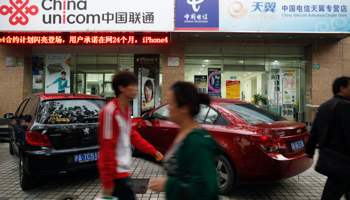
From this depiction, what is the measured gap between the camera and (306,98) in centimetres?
1118

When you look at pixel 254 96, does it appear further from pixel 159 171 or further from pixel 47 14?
pixel 47 14

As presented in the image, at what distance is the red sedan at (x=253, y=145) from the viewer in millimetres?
3430

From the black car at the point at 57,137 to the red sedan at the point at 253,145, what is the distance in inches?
81.4

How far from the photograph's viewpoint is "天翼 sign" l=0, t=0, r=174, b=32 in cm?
927

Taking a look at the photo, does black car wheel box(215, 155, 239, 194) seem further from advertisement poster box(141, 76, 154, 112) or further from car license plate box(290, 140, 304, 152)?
advertisement poster box(141, 76, 154, 112)

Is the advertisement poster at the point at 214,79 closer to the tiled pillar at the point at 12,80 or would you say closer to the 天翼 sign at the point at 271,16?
the 天翼 sign at the point at 271,16

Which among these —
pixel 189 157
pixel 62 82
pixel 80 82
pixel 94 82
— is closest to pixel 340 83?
pixel 189 157

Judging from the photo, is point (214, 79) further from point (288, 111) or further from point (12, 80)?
point (12, 80)

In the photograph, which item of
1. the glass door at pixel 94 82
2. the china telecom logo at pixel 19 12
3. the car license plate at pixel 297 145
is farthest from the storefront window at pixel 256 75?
the car license plate at pixel 297 145

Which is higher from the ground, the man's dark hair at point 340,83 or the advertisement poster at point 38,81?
the advertisement poster at point 38,81

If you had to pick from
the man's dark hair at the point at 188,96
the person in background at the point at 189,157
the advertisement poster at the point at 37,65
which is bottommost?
the person in background at the point at 189,157

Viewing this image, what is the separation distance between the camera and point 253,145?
11.4 feet

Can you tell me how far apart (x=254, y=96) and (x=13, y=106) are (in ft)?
37.2

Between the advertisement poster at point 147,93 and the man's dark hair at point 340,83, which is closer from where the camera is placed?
the man's dark hair at point 340,83
